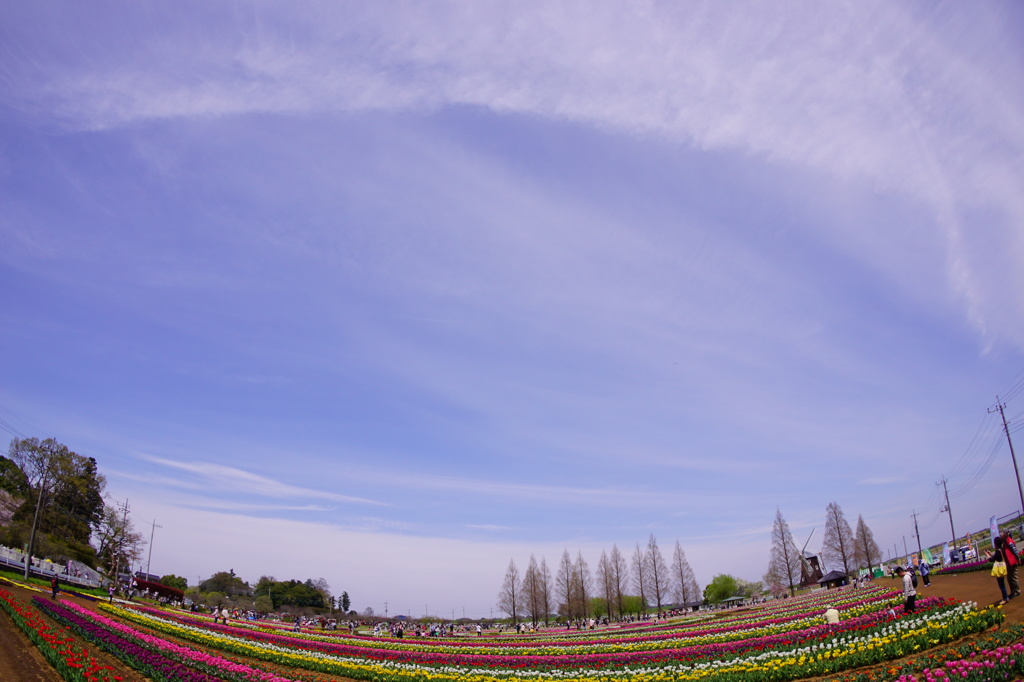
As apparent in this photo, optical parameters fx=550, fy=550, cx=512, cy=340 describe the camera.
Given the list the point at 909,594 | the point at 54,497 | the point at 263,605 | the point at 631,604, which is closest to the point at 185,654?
the point at 909,594

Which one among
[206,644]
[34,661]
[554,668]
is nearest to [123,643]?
[34,661]

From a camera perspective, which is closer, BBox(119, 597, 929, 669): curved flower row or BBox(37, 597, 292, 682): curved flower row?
BBox(37, 597, 292, 682): curved flower row

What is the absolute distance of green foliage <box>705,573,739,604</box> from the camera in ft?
357

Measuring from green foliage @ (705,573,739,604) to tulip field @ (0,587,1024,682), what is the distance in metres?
88.7

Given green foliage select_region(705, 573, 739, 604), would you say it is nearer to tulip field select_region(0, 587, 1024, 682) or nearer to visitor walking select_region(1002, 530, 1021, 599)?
tulip field select_region(0, 587, 1024, 682)

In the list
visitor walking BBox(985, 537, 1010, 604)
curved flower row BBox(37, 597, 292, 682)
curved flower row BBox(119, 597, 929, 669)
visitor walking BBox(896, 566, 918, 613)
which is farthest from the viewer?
curved flower row BBox(119, 597, 929, 669)

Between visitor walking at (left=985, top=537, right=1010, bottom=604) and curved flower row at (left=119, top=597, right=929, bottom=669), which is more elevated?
A: visitor walking at (left=985, top=537, right=1010, bottom=604)

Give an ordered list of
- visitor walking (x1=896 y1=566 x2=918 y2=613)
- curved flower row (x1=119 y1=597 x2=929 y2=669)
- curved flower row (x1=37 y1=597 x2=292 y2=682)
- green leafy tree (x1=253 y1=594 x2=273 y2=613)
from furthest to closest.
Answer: green leafy tree (x1=253 y1=594 x2=273 y2=613) < curved flower row (x1=119 y1=597 x2=929 y2=669) < visitor walking (x1=896 y1=566 x2=918 y2=613) < curved flower row (x1=37 y1=597 x2=292 y2=682)

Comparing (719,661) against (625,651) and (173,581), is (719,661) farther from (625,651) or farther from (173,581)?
(173,581)

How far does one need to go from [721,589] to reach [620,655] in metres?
101

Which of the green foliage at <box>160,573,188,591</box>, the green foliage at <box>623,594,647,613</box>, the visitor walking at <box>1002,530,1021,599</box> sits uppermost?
the visitor walking at <box>1002,530,1021,599</box>

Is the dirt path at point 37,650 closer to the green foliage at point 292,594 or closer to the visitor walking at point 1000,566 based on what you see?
the visitor walking at point 1000,566

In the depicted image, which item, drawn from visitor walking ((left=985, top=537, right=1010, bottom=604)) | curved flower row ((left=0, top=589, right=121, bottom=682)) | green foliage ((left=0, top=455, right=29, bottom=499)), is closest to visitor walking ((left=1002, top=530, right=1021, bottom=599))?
visitor walking ((left=985, top=537, right=1010, bottom=604))

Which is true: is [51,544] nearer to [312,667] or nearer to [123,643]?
[123,643]
